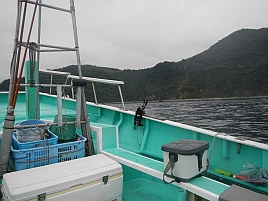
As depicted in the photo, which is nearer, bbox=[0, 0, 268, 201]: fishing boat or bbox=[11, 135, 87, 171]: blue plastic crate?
bbox=[0, 0, 268, 201]: fishing boat

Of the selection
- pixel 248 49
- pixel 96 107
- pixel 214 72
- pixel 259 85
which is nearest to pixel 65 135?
pixel 96 107

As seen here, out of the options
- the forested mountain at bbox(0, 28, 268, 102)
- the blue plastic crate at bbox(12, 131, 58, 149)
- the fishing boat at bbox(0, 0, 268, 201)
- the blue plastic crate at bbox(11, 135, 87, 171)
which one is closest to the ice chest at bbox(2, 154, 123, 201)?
the fishing boat at bbox(0, 0, 268, 201)

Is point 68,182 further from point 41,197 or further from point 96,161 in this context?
point 96,161

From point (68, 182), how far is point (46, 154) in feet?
2.13

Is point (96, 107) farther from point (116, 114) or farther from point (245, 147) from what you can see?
point (245, 147)

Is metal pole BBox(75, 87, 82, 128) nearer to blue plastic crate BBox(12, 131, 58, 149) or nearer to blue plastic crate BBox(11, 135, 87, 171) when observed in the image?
blue plastic crate BBox(11, 135, 87, 171)

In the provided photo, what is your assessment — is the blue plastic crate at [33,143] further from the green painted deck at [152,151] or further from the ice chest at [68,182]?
the green painted deck at [152,151]

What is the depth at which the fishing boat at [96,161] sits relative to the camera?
1.73 metres

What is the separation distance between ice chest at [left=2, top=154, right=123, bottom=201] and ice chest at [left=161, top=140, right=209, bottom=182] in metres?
0.56

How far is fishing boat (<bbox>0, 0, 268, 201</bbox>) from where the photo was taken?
1727 mm

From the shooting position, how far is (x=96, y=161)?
2188 millimetres

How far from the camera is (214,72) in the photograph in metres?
70.8

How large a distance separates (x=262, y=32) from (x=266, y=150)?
3599 inches

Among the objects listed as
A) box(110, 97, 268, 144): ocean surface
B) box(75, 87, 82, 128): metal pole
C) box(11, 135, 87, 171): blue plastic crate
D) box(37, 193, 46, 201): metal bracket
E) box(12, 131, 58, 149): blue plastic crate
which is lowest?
box(110, 97, 268, 144): ocean surface
